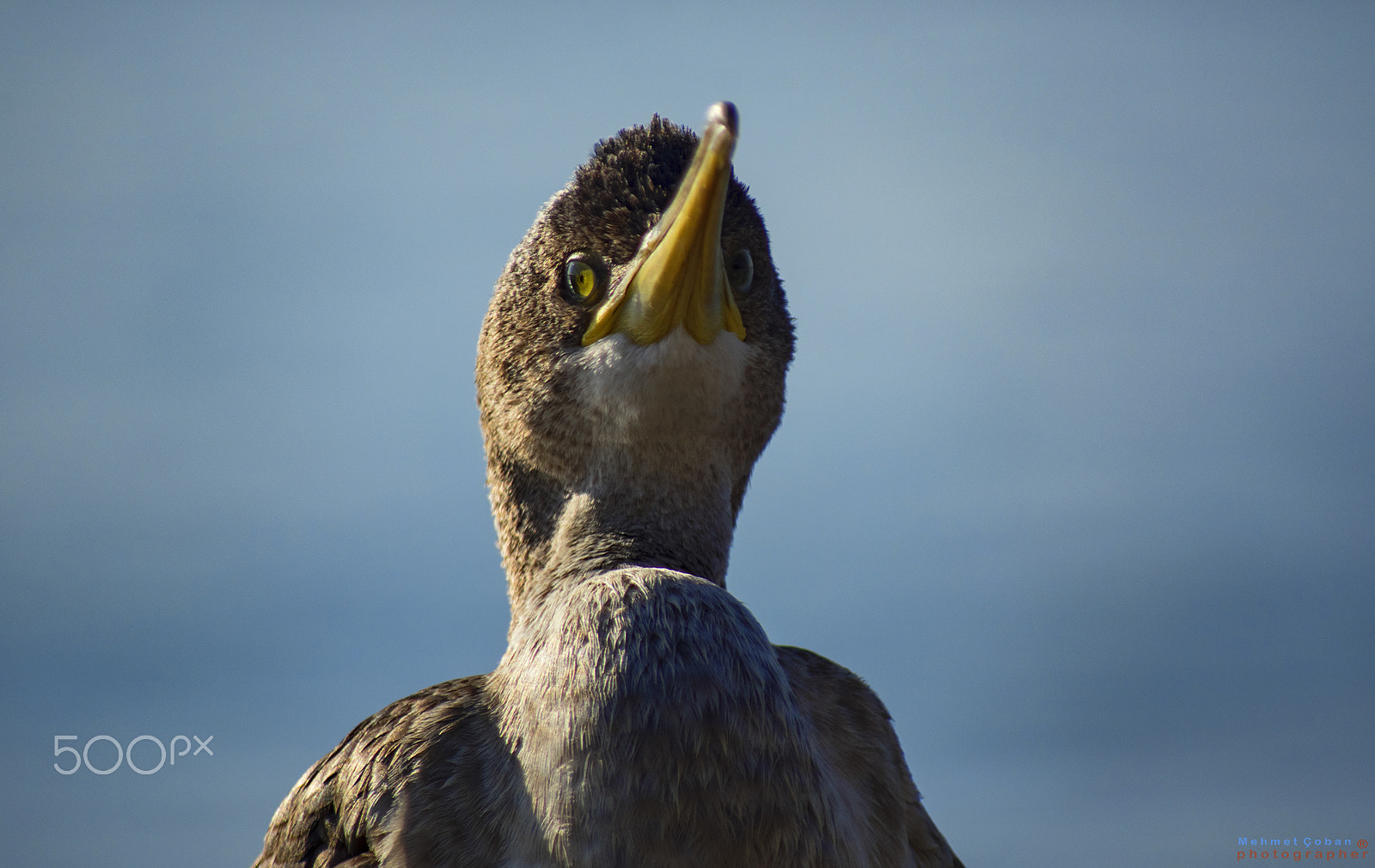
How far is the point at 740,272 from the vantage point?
450 cm

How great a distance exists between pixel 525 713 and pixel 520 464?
1155mm

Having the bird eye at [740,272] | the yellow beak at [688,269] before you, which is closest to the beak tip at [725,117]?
the yellow beak at [688,269]

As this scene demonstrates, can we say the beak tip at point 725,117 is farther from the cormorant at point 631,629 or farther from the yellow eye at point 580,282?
the yellow eye at point 580,282

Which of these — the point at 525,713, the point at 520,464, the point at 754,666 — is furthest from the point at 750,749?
the point at 520,464

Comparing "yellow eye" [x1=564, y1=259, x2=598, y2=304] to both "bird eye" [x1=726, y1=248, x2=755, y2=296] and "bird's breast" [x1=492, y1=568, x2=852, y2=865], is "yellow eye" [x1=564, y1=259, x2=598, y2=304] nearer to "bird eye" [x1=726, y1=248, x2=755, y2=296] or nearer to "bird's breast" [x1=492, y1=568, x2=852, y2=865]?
"bird eye" [x1=726, y1=248, x2=755, y2=296]

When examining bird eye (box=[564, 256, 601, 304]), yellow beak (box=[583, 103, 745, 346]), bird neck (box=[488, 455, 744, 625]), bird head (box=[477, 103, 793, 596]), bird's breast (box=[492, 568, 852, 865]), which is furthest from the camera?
bird eye (box=[564, 256, 601, 304])

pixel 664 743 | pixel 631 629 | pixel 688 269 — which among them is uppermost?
pixel 688 269

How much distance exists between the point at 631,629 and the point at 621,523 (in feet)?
2.36

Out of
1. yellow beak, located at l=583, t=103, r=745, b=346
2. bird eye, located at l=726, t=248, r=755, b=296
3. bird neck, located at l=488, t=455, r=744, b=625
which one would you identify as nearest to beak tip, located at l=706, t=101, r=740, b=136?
yellow beak, located at l=583, t=103, r=745, b=346

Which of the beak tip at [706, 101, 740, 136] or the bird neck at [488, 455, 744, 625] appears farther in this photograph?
the bird neck at [488, 455, 744, 625]

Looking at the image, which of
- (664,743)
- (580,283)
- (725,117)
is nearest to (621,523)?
(580,283)

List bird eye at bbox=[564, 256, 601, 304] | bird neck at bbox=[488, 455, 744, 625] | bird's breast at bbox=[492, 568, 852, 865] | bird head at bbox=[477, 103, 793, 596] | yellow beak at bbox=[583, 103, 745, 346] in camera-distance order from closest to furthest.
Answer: bird's breast at bbox=[492, 568, 852, 865]
yellow beak at bbox=[583, 103, 745, 346]
bird head at bbox=[477, 103, 793, 596]
bird neck at bbox=[488, 455, 744, 625]
bird eye at bbox=[564, 256, 601, 304]

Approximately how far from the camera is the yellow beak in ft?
12.8

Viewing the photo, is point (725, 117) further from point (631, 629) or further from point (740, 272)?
point (631, 629)
